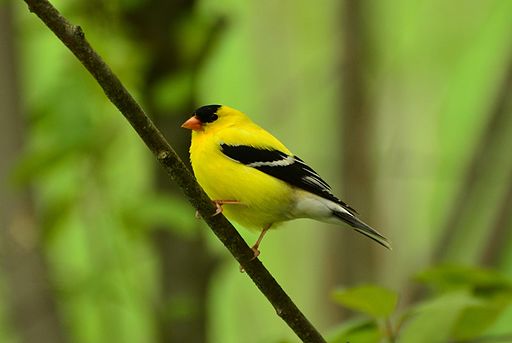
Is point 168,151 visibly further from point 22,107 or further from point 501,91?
point 501,91

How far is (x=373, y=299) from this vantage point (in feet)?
6.50

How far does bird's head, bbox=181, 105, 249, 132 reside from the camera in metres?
2.89

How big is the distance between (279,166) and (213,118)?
0.35 metres

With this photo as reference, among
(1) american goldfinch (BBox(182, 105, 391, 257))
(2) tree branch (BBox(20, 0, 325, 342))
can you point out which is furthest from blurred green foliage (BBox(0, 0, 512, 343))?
(1) american goldfinch (BBox(182, 105, 391, 257))

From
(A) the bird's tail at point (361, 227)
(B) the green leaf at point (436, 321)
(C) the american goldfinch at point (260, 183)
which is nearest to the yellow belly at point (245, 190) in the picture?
(C) the american goldfinch at point (260, 183)

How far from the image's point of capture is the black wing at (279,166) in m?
2.68

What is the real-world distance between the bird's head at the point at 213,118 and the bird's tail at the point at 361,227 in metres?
0.53

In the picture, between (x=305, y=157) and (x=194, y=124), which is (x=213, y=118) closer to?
(x=194, y=124)

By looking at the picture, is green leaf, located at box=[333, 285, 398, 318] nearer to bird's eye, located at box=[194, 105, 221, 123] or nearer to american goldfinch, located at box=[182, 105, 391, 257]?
american goldfinch, located at box=[182, 105, 391, 257]

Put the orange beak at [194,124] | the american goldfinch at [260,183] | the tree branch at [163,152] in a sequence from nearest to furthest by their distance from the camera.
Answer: the tree branch at [163,152] < the american goldfinch at [260,183] < the orange beak at [194,124]

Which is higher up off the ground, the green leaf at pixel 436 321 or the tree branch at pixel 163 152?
the tree branch at pixel 163 152

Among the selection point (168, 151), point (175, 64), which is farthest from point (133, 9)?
point (168, 151)

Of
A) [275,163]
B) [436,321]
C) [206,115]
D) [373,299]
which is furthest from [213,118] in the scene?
[436,321]

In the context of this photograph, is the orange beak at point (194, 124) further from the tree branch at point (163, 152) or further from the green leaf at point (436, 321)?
the green leaf at point (436, 321)
